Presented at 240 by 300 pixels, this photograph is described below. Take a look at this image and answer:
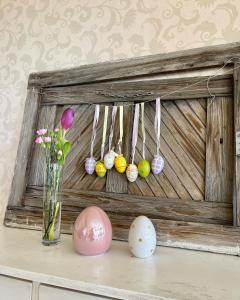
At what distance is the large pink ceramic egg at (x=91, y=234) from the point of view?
86 cm

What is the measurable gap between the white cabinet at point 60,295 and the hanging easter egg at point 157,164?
19.4 inches

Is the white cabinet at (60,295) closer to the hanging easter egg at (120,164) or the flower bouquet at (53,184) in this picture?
the flower bouquet at (53,184)

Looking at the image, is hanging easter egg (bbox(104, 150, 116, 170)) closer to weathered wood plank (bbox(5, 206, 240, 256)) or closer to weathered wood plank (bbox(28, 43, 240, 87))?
weathered wood plank (bbox(5, 206, 240, 256))

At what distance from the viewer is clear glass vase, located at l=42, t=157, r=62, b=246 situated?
3.20 ft

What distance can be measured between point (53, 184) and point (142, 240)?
1.15 ft

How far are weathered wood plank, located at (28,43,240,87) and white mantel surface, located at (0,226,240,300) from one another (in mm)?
638

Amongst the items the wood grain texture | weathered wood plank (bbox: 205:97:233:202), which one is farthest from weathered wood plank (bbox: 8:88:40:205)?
weathered wood plank (bbox: 205:97:233:202)

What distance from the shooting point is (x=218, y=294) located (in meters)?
0.62

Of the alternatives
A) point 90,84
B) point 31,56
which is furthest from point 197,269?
point 31,56

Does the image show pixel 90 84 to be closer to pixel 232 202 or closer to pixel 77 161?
pixel 77 161

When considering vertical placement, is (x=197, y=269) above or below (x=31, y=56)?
below

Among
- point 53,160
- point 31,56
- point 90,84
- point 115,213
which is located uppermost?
point 31,56

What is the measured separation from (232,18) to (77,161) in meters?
0.78

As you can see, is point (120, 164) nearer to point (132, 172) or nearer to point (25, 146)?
point (132, 172)
